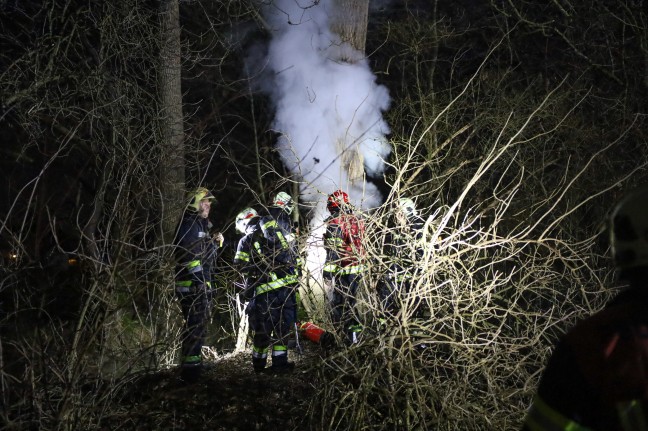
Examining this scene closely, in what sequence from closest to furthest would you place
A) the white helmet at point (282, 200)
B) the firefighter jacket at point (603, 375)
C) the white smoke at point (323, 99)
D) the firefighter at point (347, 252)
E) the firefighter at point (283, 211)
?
the firefighter jacket at point (603, 375) < the firefighter at point (347, 252) < the firefighter at point (283, 211) < the white helmet at point (282, 200) < the white smoke at point (323, 99)

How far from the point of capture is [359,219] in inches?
193

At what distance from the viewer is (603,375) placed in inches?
62.7

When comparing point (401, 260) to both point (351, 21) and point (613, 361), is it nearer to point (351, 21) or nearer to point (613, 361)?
point (613, 361)

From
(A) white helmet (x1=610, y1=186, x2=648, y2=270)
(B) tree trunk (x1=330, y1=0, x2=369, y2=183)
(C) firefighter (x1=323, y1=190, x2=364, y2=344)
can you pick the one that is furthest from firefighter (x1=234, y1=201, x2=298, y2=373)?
(A) white helmet (x1=610, y1=186, x2=648, y2=270)

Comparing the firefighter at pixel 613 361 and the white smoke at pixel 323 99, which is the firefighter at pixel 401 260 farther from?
the white smoke at pixel 323 99

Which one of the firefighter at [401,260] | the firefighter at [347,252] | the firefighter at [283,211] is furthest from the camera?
the firefighter at [283,211]

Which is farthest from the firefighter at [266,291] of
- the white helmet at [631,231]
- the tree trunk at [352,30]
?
the white helmet at [631,231]

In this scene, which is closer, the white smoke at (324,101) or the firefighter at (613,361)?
the firefighter at (613,361)

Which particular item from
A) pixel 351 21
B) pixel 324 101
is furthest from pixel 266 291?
pixel 351 21

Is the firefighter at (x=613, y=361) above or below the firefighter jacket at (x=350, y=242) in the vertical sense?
below

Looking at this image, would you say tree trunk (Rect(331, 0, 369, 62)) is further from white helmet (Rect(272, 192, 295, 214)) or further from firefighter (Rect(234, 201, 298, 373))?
firefighter (Rect(234, 201, 298, 373))

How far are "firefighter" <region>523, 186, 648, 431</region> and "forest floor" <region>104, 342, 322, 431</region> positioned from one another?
9.82 ft

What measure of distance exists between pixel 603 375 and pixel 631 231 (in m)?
0.38

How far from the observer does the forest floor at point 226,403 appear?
16.1 ft
